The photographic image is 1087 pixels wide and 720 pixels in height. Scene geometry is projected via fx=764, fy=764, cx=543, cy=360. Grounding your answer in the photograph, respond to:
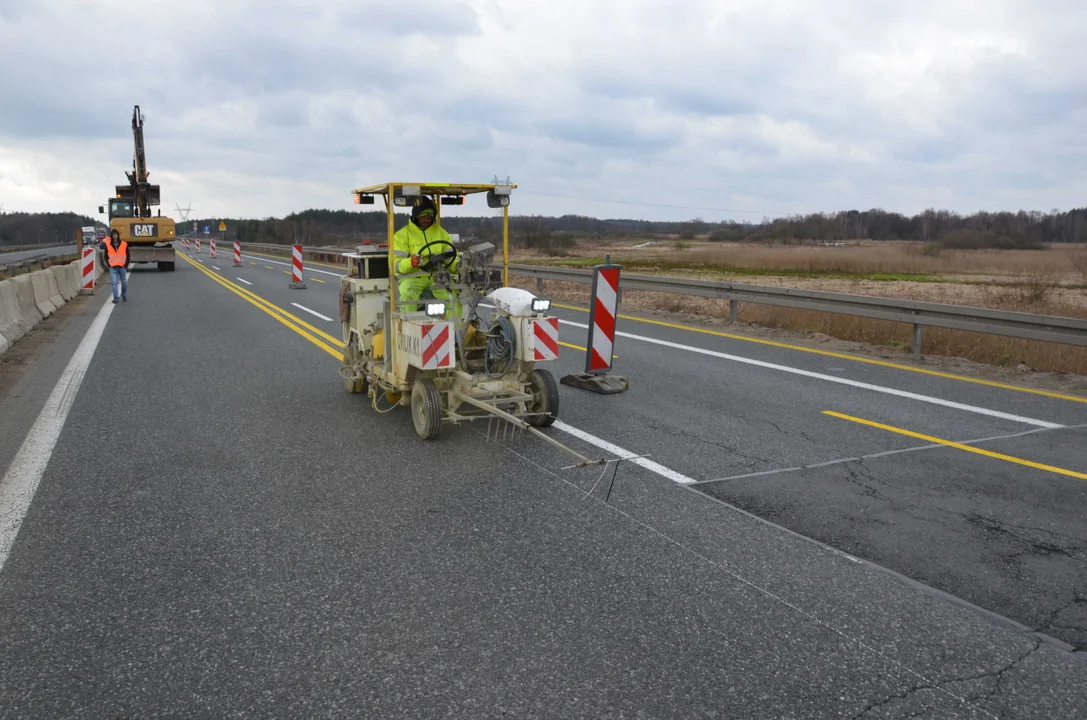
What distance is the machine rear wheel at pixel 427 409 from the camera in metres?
6.49

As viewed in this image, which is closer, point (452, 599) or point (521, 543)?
point (452, 599)

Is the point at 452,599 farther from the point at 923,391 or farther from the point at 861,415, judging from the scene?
the point at 923,391

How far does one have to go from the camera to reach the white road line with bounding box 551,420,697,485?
5625 millimetres

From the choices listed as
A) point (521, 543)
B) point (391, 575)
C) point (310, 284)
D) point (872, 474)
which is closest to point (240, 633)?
point (391, 575)

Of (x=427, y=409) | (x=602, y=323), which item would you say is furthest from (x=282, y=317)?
(x=427, y=409)

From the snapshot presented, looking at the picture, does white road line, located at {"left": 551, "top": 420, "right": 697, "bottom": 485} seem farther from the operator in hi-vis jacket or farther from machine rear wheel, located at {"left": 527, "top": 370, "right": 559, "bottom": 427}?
the operator in hi-vis jacket

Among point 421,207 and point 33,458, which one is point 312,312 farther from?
point 33,458

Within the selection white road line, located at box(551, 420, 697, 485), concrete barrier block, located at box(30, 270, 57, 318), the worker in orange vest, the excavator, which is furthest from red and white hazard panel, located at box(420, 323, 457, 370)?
the excavator

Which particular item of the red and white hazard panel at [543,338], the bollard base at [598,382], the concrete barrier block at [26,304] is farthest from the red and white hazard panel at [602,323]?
the concrete barrier block at [26,304]

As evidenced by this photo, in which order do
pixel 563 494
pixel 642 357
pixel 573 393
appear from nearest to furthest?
pixel 563 494
pixel 573 393
pixel 642 357

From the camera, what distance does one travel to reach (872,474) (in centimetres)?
577

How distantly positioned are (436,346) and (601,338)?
301 centimetres

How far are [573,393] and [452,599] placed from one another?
190 inches

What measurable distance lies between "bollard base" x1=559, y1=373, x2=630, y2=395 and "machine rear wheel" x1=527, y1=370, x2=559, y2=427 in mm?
1673
